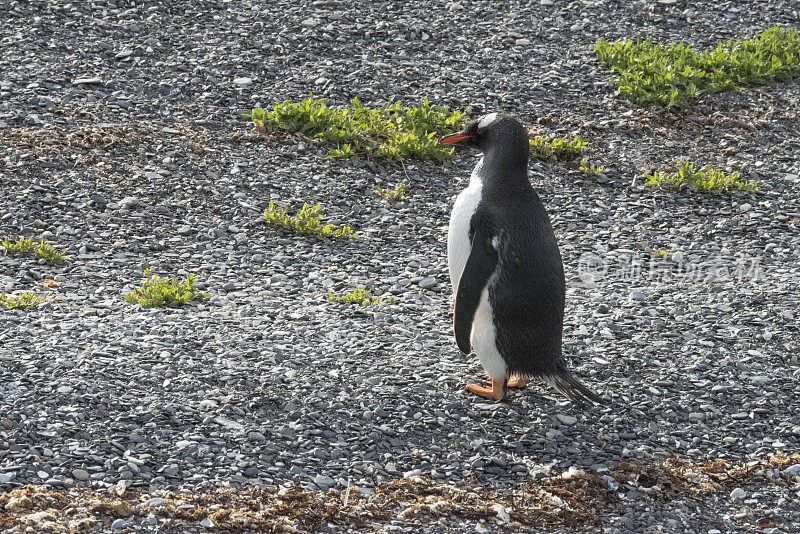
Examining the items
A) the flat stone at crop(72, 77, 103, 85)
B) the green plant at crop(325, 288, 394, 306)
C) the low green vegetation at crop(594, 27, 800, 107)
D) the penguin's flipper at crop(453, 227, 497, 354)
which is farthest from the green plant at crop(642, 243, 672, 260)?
the flat stone at crop(72, 77, 103, 85)

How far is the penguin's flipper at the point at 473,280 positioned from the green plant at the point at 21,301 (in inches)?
99.6

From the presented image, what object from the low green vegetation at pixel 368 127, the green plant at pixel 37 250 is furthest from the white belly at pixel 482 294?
the low green vegetation at pixel 368 127

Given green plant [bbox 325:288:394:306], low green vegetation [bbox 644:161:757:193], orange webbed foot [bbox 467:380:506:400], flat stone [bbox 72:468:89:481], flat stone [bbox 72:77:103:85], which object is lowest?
orange webbed foot [bbox 467:380:506:400]

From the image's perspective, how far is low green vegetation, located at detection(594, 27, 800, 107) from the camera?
8.82 m

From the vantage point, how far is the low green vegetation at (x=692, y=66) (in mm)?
8820

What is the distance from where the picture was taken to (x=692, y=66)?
919 centimetres

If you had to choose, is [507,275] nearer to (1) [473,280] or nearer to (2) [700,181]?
(1) [473,280]

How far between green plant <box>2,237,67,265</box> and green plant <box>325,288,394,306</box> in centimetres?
177

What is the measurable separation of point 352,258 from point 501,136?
206 cm

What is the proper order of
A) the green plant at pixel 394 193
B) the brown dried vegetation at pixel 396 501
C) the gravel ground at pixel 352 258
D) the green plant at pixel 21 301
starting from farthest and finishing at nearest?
1. the green plant at pixel 394 193
2. the green plant at pixel 21 301
3. the gravel ground at pixel 352 258
4. the brown dried vegetation at pixel 396 501

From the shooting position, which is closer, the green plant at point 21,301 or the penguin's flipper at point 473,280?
the penguin's flipper at point 473,280

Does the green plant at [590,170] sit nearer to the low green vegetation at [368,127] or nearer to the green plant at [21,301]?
the low green vegetation at [368,127]

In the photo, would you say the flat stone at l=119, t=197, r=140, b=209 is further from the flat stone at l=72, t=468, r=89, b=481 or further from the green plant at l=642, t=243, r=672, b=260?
the green plant at l=642, t=243, r=672, b=260

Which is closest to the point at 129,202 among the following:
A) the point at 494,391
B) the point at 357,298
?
the point at 357,298
